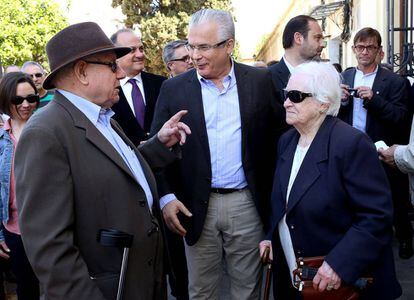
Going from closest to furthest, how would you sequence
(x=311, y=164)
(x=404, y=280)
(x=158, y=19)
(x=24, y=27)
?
(x=311, y=164) < (x=404, y=280) < (x=24, y=27) < (x=158, y=19)

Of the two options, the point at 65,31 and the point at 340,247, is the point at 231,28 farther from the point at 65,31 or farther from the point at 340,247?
the point at 340,247

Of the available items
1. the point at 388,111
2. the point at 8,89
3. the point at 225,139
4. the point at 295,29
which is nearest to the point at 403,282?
the point at 388,111

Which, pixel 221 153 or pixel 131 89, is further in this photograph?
pixel 131 89

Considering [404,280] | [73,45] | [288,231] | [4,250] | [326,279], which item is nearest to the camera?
[73,45]

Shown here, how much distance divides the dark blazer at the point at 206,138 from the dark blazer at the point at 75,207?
34.7 inches

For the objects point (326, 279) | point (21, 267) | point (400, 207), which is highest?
point (326, 279)

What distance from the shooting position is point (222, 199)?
10.4 ft

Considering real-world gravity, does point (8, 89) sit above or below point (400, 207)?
→ above

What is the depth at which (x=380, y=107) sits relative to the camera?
4742 mm

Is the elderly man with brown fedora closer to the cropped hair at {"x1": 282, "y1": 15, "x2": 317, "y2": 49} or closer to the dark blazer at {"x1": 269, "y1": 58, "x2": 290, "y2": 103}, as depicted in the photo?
the dark blazer at {"x1": 269, "y1": 58, "x2": 290, "y2": 103}

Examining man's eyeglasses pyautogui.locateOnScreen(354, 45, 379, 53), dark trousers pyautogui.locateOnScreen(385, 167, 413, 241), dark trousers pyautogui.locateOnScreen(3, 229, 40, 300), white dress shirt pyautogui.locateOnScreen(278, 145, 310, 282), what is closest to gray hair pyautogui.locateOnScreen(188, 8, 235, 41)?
white dress shirt pyautogui.locateOnScreen(278, 145, 310, 282)

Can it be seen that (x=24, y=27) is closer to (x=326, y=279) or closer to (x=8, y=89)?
(x=8, y=89)

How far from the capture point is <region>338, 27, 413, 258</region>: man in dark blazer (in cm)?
480

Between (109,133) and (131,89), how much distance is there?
2.09 metres
